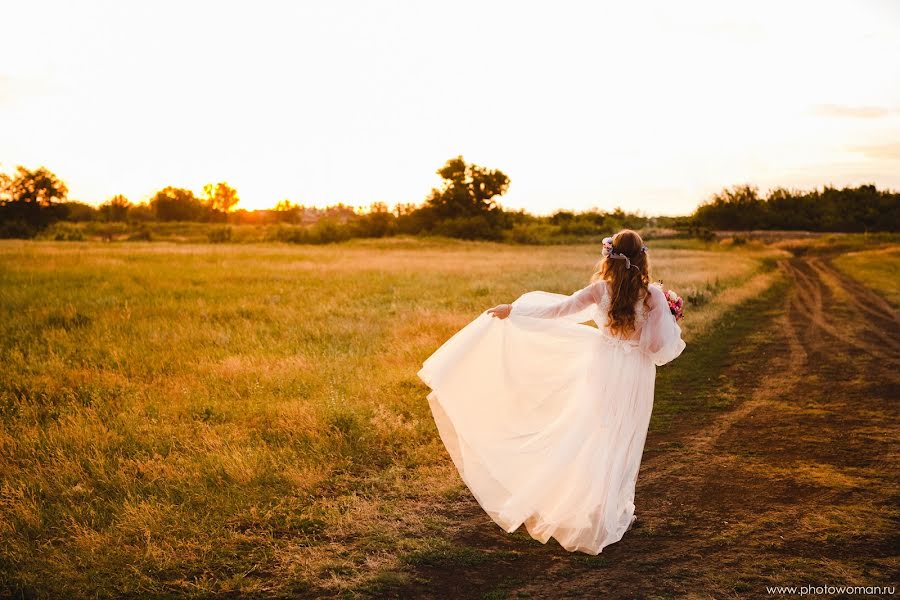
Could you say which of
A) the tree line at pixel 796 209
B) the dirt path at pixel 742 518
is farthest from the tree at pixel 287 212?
the dirt path at pixel 742 518

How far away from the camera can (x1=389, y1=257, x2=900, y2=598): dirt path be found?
4418 millimetres

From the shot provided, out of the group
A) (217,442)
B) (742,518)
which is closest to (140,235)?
(217,442)

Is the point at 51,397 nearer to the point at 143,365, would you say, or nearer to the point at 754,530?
the point at 143,365

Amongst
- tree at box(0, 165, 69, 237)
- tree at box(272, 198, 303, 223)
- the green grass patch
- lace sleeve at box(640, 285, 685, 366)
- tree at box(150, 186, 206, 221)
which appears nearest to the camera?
lace sleeve at box(640, 285, 685, 366)

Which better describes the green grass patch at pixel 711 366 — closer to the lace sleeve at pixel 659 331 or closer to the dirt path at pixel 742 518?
the dirt path at pixel 742 518

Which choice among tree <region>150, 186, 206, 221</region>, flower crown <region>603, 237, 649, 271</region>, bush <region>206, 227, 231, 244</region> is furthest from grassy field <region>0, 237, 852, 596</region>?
tree <region>150, 186, 206, 221</region>

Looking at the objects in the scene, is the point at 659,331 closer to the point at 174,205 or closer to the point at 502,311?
the point at 502,311

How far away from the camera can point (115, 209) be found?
265 feet

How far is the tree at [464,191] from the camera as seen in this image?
7112cm

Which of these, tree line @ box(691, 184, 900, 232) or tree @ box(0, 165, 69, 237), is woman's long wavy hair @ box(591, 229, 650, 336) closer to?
tree @ box(0, 165, 69, 237)

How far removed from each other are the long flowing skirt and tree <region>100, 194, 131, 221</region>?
271ft

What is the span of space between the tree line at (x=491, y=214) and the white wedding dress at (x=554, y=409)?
56803mm

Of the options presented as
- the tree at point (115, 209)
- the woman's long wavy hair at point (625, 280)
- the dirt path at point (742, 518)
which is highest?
the tree at point (115, 209)

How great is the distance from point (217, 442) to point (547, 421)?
3621 mm
